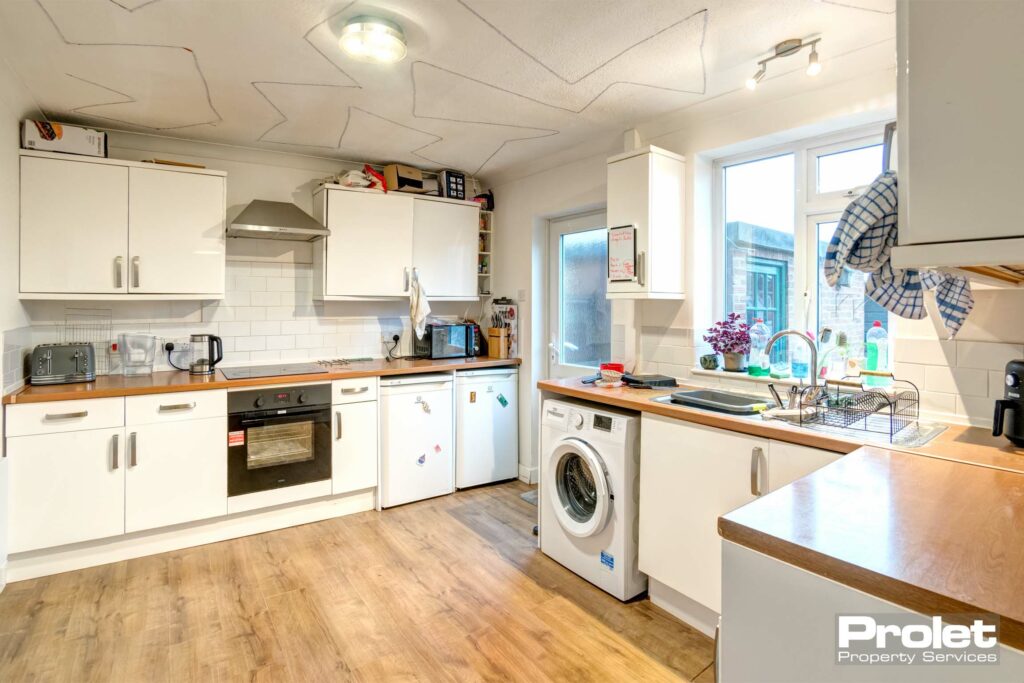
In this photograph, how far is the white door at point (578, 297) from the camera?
11.6 ft

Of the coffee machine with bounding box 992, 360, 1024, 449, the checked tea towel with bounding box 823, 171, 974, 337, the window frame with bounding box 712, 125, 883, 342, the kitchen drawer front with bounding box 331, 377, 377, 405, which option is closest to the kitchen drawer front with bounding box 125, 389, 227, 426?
the kitchen drawer front with bounding box 331, 377, 377, 405

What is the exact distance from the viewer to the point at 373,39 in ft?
6.33

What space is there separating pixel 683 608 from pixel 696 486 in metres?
0.57

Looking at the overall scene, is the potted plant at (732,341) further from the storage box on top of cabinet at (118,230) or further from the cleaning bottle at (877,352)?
the storage box on top of cabinet at (118,230)

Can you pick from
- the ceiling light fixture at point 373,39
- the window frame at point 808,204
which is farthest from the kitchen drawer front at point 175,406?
the window frame at point 808,204

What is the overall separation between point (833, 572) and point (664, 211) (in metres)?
2.14

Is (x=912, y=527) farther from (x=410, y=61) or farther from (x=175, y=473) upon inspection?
(x=175, y=473)

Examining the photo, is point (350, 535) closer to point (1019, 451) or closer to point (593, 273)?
point (593, 273)

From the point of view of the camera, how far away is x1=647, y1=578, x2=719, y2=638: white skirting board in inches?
83.8

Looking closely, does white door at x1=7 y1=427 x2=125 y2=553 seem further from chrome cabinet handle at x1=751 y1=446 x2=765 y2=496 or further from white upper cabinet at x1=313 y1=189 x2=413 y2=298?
chrome cabinet handle at x1=751 y1=446 x2=765 y2=496

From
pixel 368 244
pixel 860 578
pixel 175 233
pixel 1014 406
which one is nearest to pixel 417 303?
pixel 368 244

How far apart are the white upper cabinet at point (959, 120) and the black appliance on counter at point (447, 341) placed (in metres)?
3.24

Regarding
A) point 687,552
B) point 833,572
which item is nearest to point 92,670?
point 687,552

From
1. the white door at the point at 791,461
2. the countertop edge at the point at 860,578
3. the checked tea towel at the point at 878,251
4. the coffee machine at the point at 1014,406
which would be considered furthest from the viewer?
the white door at the point at 791,461
